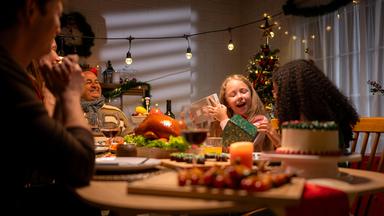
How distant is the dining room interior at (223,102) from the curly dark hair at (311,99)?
22 mm

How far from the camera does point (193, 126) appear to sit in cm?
109

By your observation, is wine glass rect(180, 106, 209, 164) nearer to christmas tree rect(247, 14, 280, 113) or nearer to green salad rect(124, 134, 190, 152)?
green salad rect(124, 134, 190, 152)

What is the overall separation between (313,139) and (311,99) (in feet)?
0.70

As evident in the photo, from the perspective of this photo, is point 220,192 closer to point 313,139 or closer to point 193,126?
point 193,126

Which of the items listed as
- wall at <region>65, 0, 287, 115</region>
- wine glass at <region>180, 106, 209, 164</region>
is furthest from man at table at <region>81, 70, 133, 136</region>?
wine glass at <region>180, 106, 209, 164</region>

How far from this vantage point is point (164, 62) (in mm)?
6488

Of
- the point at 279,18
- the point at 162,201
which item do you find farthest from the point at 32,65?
the point at 279,18

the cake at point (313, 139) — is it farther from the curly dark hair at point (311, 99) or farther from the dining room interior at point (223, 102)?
the curly dark hair at point (311, 99)

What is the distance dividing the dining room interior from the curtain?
1 cm

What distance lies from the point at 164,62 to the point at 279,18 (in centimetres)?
→ 202

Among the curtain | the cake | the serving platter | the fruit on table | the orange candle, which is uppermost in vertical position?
the curtain

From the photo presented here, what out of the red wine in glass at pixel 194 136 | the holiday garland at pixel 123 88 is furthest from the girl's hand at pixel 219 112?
the holiday garland at pixel 123 88

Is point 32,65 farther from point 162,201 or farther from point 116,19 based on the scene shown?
point 116,19

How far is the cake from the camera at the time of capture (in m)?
1.09
